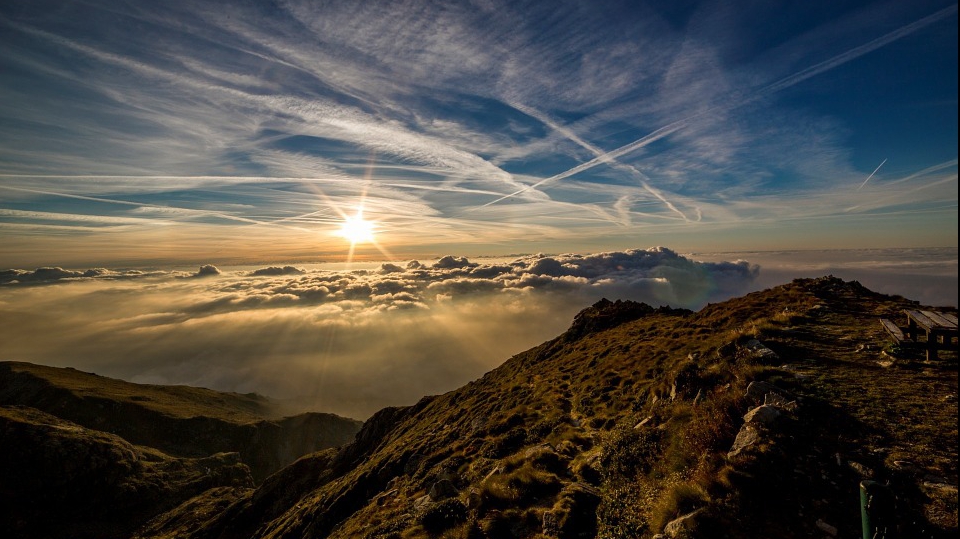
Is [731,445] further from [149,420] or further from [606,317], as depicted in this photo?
[149,420]

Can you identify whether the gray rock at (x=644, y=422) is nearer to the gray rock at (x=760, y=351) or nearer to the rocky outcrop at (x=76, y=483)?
the gray rock at (x=760, y=351)

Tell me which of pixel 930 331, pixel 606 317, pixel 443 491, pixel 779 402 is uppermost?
pixel 930 331

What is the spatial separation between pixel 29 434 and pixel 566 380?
158799 mm

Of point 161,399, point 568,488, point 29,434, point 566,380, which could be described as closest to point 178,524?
point 29,434

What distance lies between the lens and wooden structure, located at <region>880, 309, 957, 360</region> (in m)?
11.4

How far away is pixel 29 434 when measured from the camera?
10256 centimetres

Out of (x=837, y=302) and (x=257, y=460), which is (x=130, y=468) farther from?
(x=837, y=302)

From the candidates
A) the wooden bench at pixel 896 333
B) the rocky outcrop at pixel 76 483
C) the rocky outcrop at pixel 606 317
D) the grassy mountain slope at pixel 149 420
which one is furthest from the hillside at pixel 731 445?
the grassy mountain slope at pixel 149 420

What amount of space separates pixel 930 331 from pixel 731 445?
27.9ft

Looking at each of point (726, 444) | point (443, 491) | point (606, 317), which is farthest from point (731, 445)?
point (606, 317)

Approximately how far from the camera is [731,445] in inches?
381

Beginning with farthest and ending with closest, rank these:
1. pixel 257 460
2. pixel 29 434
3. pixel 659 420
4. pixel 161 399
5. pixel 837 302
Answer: pixel 161 399 → pixel 257 460 → pixel 29 434 → pixel 837 302 → pixel 659 420

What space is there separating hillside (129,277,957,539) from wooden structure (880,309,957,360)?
1.36 ft

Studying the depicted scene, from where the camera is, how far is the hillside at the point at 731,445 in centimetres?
756
